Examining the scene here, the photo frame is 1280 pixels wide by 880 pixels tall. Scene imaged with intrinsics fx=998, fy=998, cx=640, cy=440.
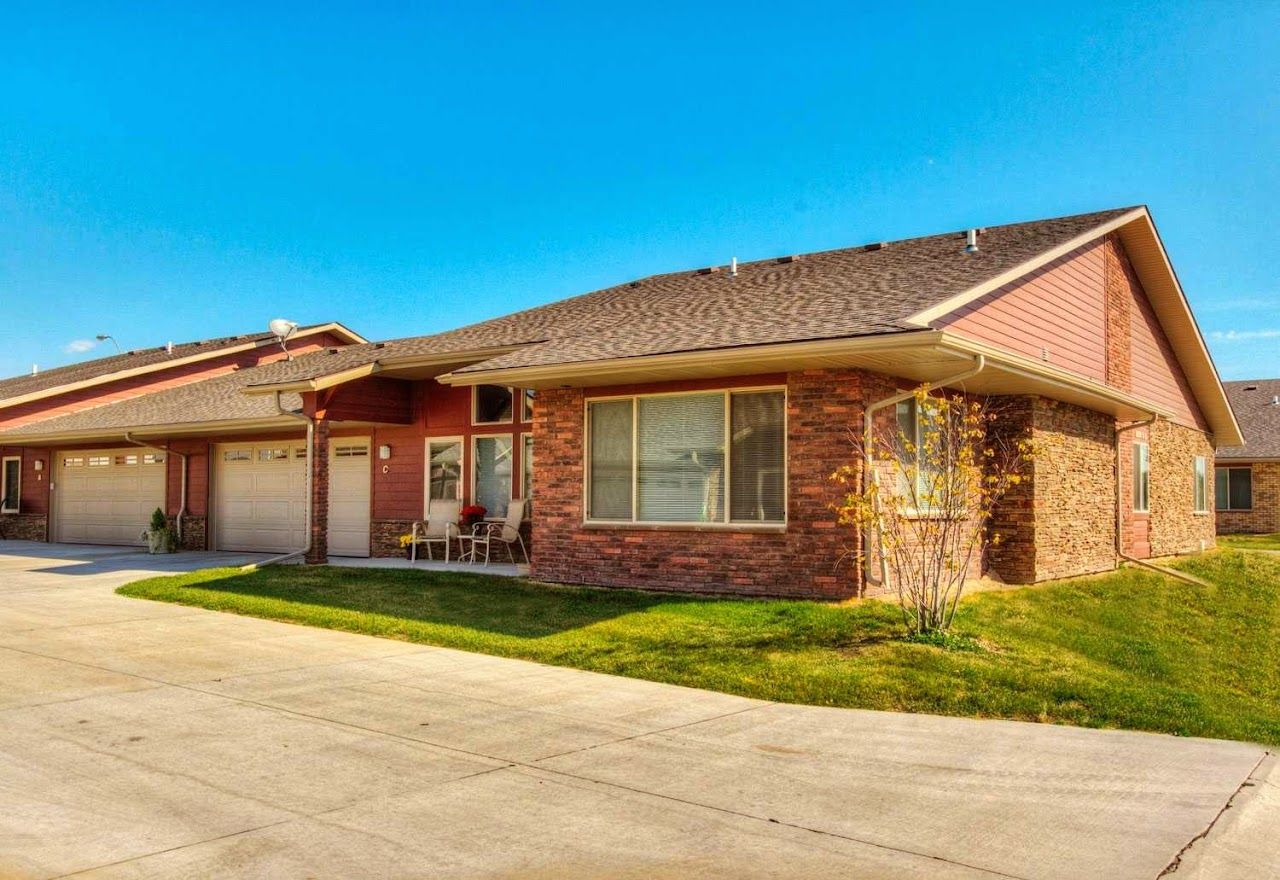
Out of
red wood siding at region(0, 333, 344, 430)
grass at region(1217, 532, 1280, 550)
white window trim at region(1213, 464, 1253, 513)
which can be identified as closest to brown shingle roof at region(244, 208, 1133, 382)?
red wood siding at region(0, 333, 344, 430)

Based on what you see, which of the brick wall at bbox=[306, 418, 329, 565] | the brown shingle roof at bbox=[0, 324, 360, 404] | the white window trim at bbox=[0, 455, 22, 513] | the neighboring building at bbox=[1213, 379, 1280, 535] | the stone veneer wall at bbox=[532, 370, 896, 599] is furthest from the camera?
the neighboring building at bbox=[1213, 379, 1280, 535]

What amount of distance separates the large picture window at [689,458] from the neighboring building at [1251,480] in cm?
2267

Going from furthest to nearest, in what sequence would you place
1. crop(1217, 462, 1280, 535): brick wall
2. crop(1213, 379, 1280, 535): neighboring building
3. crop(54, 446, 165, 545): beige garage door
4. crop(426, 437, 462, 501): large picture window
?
crop(1217, 462, 1280, 535): brick wall → crop(1213, 379, 1280, 535): neighboring building → crop(54, 446, 165, 545): beige garage door → crop(426, 437, 462, 501): large picture window

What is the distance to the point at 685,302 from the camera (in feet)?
50.0

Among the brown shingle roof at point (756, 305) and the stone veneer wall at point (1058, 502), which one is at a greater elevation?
the brown shingle roof at point (756, 305)

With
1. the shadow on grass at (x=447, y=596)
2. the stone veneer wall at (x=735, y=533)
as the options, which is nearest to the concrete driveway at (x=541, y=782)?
the shadow on grass at (x=447, y=596)

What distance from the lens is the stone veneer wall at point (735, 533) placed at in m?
11.0

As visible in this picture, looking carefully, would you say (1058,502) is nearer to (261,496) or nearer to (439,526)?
(439,526)

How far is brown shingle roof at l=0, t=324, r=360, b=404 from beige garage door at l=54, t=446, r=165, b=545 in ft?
8.53

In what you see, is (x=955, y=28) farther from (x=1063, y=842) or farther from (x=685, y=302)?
(x=1063, y=842)

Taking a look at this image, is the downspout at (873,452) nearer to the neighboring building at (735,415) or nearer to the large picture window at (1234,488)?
the neighboring building at (735,415)

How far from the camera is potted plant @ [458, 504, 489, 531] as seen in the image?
15914 mm

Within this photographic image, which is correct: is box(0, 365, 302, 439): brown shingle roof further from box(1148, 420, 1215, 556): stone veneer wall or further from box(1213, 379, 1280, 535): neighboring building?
box(1213, 379, 1280, 535): neighboring building

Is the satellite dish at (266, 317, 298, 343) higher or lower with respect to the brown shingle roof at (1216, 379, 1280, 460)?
higher
